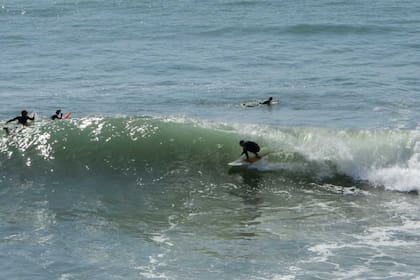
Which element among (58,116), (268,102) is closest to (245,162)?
(58,116)

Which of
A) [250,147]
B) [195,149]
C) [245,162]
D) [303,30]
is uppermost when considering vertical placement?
[303,30]

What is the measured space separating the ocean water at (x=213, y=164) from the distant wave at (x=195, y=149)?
0.06 metres

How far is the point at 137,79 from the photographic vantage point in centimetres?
3916

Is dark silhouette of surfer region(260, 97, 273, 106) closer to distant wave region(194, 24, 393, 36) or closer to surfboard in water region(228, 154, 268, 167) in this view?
surfboard in water region(228, 154, 268, 167)

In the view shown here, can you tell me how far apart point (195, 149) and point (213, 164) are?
111 centimetres

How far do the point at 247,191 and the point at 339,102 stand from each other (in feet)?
39.2

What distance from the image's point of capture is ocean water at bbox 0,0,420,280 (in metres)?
17.2

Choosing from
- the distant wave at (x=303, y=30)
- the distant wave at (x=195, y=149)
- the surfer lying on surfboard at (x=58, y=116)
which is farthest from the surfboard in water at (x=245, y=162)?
the distant wave at (x=303, y=30)

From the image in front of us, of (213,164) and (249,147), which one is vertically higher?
(249,147)

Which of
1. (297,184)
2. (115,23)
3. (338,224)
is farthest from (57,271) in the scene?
(115,23)

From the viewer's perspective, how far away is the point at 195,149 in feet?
82.3

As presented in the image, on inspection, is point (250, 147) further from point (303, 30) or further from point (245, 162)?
point (303, 30)

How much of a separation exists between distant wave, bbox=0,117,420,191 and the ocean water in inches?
2.2

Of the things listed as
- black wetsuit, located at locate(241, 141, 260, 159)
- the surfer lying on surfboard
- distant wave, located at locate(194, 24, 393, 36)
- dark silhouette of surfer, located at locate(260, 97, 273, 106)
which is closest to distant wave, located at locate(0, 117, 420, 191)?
black wetsuit, located at locate(241, 141, 260, 159)
